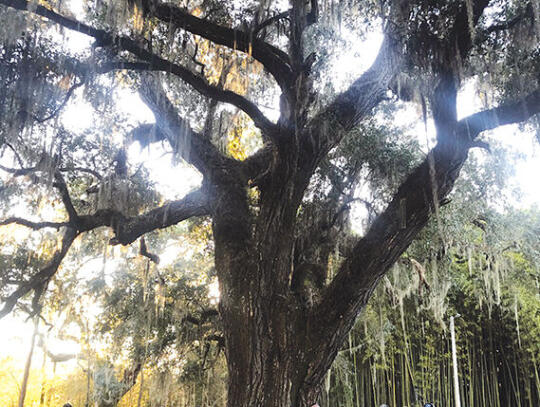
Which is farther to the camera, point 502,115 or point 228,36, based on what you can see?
point 228,36

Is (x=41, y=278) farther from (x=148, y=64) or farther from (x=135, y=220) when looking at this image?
(x=148, y=64)

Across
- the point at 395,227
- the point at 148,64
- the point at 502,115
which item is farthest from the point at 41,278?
the point at 502,115

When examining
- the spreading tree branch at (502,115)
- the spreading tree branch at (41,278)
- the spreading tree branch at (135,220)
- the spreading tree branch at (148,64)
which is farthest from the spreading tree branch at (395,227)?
the spreading tree branch at (41,278)

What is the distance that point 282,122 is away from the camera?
14.6 feet

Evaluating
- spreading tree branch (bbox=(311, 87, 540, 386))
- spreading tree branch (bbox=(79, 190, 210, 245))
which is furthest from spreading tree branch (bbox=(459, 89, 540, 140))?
spreading tree branch (bbox=(79, 190, 210, 245))

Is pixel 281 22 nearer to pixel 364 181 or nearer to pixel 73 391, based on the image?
pixel 364 181

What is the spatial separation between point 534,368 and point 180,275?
28.2 ft

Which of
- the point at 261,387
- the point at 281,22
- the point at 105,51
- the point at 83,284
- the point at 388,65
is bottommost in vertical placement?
the point at 261,387

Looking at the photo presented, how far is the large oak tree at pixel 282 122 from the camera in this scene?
12.9ft

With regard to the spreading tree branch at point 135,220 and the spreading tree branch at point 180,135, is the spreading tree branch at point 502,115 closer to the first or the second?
the spreading tree branch at point 180,135

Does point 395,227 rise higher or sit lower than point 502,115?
lower

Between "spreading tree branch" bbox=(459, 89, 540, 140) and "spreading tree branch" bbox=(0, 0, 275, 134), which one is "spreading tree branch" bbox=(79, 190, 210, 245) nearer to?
"spreading tree branch" bbox=(0, 0, 275, 134)

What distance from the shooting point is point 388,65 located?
443 cm

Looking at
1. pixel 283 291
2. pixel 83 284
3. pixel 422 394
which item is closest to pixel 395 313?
pixel 422 394
